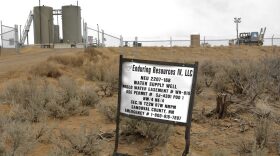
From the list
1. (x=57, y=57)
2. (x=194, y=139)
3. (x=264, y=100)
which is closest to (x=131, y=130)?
(x=194, y=139)

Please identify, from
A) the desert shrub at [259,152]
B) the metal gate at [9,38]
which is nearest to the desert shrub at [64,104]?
the desert shrub at [259,152]

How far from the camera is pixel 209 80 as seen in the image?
15.4 m

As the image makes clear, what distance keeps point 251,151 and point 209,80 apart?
7.65 meters

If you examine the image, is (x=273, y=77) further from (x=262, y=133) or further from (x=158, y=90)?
(x=158, y=90)

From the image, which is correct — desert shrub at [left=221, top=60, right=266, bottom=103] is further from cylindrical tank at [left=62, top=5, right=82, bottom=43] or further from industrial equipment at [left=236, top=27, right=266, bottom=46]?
industrial equipment at [left=236, top=27, right=266, bottom=46]

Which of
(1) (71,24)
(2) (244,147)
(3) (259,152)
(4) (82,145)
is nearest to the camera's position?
(3) (259,152)

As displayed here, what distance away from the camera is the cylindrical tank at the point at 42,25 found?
46.4 metres

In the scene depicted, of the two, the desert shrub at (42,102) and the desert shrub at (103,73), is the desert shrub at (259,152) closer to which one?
the desert shrub at (42,102)

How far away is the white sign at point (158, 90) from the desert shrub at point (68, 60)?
13.3 meters

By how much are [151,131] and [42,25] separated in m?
39.9

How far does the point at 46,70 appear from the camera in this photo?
18.2 metres

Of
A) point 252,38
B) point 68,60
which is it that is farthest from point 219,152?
point 252,38

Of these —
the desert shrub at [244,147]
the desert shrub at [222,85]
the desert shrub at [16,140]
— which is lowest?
the desert shrub at [244,147]

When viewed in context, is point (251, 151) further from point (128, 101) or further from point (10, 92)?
point (10, 92)
